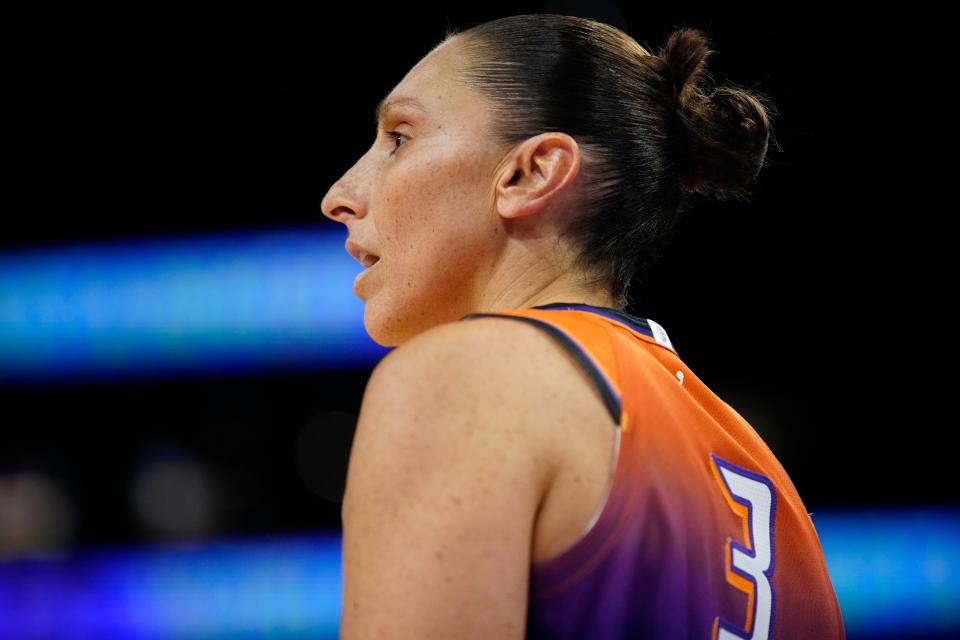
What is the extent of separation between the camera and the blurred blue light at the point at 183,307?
3.41 m

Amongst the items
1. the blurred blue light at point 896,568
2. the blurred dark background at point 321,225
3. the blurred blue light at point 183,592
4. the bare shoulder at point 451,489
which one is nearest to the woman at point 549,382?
the bare shoulder at point 451,489

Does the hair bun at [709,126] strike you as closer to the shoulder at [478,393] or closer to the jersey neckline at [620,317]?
the jersey neckline at [620,317]

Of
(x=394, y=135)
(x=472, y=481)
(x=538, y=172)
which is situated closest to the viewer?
(x=472, y=481)

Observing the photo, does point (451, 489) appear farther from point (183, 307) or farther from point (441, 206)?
point (183, 307)

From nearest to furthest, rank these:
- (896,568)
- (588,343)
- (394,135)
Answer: (588,343), (394,135), (896,568)

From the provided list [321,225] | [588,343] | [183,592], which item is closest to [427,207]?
[588,343]

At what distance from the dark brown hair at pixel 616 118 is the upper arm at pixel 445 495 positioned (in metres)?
0.38

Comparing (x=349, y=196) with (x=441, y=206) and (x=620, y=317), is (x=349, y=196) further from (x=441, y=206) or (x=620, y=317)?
(x=620, y=317)

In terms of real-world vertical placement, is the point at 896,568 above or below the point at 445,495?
below

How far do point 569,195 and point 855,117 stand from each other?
2.24m

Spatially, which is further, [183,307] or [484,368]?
[183,307]

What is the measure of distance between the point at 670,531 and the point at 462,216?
467 millimetres

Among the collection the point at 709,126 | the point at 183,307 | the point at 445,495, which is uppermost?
the point at 709,126

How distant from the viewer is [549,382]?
82 cm
